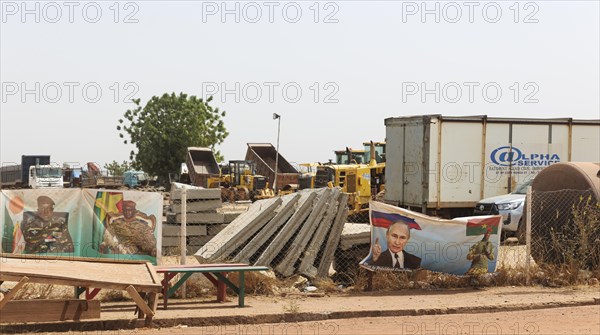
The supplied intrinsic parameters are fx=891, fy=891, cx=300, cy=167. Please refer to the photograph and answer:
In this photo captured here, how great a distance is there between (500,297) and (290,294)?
10.5 feet

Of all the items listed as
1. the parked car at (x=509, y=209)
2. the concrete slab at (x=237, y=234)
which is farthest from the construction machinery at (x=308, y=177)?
the concrete slab at (x=237, y=234)

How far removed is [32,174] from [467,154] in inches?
1575

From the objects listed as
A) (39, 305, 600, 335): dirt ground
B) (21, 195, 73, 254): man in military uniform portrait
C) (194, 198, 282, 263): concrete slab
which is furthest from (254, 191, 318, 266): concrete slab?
(21, 195, 73, 254): man in military uniform portrait

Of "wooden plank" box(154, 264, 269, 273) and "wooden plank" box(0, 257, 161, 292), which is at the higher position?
"wooden plank" box(0, 257, 161, 292)

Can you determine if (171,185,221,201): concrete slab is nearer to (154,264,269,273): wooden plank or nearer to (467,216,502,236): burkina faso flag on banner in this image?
(154,264,269,273): wooden plank

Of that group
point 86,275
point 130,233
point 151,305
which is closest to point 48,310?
point 86,275

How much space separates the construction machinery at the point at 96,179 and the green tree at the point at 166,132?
6278 mm

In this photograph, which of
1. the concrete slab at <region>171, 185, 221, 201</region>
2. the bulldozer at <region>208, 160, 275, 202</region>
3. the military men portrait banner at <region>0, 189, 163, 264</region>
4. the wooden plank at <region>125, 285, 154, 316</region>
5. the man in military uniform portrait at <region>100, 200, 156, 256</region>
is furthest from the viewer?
the bulldozer at <region>208, 160, 275, 202</region>

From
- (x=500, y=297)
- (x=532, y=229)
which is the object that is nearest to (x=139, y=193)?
(x=500, y=297)

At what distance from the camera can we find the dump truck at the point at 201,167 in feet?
159

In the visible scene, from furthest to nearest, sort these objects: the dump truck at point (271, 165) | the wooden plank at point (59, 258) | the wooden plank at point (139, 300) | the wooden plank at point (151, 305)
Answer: the dump truck at point (271, 165) < the wooden plank at point (59, 258) < the wooden plank at point (151, 305) < the wooden plank at point (139, 300)

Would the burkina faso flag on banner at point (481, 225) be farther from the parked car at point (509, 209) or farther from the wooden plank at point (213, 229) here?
the parked car at point (509, 209)

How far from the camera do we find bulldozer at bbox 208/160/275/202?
43.3 m

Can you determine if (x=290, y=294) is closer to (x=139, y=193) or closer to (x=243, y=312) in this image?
(x=243, y=312)
